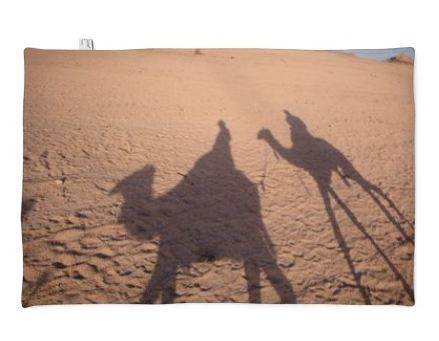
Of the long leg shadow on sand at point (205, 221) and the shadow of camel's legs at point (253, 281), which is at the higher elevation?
the long leg shadow on sand at point (205, 221)

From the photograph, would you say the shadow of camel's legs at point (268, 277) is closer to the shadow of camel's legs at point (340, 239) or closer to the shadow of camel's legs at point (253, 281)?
the shadow of camel's legs at point (253, 281)

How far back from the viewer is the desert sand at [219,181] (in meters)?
1.58

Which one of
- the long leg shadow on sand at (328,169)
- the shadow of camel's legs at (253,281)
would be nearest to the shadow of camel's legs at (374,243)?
the long leg shadow on sand at (328,169)

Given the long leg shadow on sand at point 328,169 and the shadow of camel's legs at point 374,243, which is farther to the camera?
the long leg shadow on sand at point 328,169

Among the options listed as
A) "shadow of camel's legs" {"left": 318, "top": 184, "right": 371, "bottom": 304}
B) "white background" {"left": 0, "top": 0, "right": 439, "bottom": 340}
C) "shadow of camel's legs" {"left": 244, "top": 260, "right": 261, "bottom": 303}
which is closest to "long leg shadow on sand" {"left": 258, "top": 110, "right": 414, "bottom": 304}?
"shadow of camel's legs" {"left": 318, "top": 184, "right": 371, "bottom": 304}

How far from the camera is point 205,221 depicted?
1.88 metres

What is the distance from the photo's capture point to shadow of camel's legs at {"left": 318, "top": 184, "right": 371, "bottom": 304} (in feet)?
5.16

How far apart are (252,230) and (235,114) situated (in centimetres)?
99

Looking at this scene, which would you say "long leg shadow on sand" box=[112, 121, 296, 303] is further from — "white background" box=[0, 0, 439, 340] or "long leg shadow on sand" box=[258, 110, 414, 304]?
"long leg shadow on sand" box=[258, 110, 414, 304]

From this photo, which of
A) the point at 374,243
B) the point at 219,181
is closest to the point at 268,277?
the point at 374,243

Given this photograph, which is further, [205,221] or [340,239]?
[205,221]
